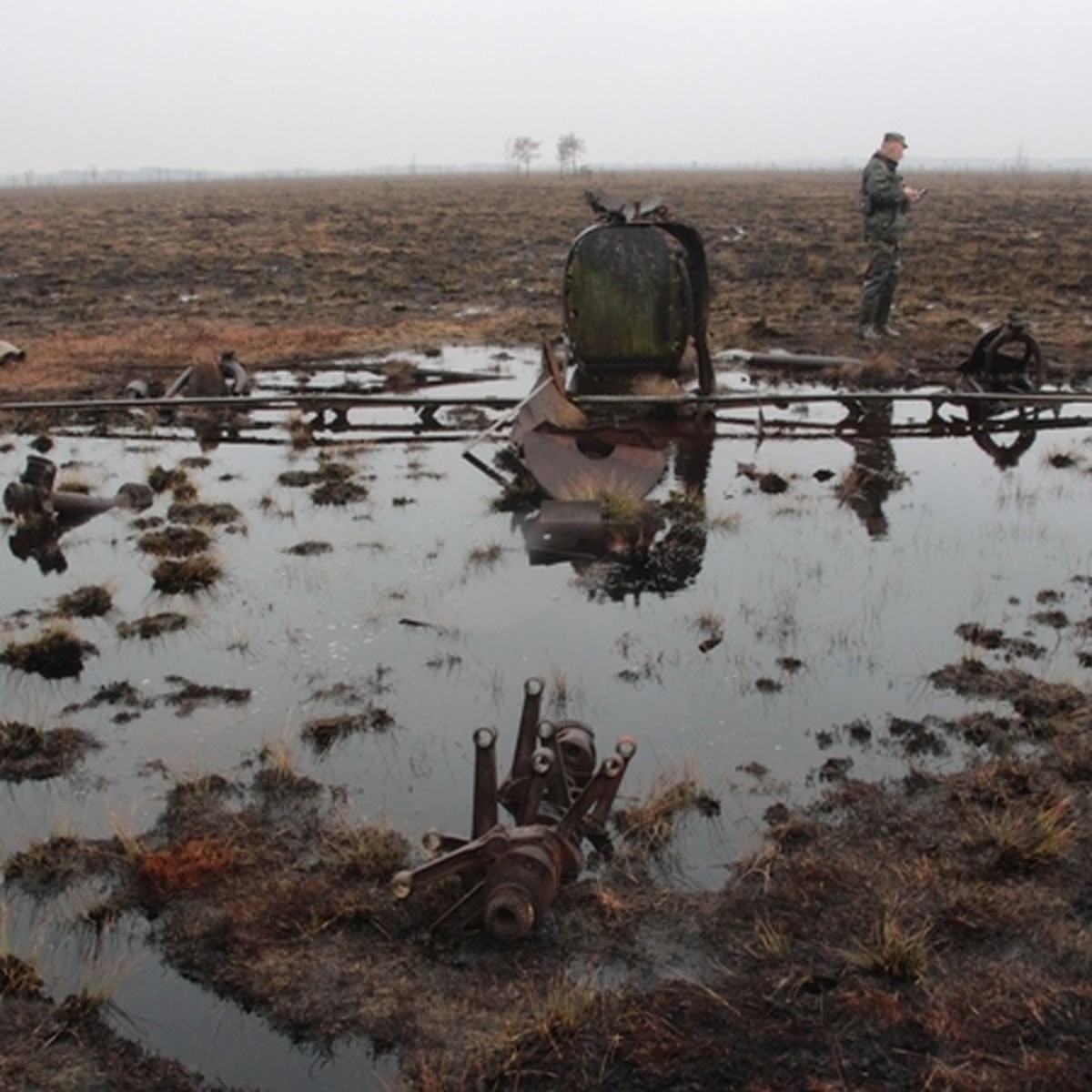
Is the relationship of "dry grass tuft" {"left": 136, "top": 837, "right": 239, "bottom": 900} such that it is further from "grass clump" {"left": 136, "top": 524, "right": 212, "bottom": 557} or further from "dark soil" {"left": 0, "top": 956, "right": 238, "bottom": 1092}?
"grass clump" {"left": 136, "top": 524, "right": 212, "bottom": 557}

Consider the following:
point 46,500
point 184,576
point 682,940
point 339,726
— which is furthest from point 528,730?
point 46,500

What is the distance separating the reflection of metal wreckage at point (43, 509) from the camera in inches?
337

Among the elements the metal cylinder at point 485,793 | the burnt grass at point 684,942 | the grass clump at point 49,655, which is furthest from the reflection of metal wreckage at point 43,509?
the metal cylinder at point 485,793

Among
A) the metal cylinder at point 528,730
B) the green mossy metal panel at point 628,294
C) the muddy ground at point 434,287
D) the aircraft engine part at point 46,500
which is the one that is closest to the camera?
the metal cylinder at point 528,730

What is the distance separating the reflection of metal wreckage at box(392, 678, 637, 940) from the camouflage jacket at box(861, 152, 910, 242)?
11.5 metres

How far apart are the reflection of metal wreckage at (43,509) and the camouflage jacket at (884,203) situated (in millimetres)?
9679

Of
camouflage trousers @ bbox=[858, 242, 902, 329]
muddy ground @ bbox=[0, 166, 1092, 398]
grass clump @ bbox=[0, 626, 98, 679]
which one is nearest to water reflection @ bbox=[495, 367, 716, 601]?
grass clump @ bbox=[0, 626, 98, 679]

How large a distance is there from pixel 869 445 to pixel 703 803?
6597mm

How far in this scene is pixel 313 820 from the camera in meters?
5.01

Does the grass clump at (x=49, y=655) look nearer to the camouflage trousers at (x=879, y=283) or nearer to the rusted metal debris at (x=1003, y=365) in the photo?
the rusted metal debris at (x=1003, y=365)

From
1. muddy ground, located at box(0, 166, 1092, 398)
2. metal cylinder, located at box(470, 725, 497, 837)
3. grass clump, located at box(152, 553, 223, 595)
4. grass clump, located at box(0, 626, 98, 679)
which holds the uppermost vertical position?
muddy ground, located at box(0, 166, 1092, 398)

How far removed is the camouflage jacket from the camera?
14.4 m

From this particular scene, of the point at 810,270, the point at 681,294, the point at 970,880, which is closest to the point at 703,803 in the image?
the point at 970,880

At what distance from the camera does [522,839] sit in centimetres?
421
